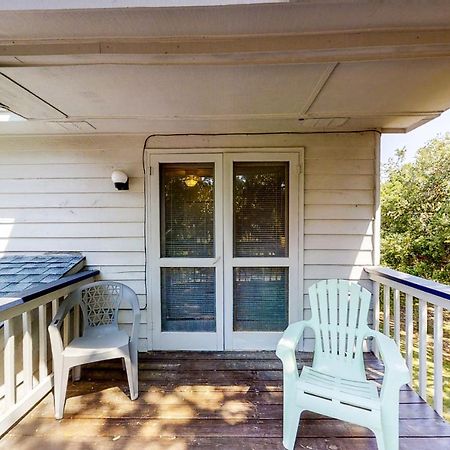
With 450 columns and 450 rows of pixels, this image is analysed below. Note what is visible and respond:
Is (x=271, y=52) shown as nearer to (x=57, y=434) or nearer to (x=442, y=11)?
(x=442, y=11)

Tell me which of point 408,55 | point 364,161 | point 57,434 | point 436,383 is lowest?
point 57,434

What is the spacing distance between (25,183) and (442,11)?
351 cm

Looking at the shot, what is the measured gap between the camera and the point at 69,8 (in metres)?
1.21

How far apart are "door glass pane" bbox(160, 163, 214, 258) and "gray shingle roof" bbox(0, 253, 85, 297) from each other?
35.6 inches

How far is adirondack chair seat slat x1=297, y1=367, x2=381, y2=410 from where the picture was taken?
5.57 feet

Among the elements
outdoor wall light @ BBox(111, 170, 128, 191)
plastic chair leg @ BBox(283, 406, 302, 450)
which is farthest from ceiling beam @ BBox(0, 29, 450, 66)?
plastic chair leg @ BBox(283, 406, 302, 450)

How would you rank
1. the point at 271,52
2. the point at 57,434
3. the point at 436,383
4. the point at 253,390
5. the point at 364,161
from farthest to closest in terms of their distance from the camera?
the point at 364,161, the point at 253,390, the point at 436,383, the point at 57,434, the point at 271,52

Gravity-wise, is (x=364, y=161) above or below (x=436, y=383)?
above

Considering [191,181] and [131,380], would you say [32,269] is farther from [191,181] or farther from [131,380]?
[191,181]

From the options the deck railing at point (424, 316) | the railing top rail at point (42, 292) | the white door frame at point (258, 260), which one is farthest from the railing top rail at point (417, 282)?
the railing top rail at point (42, 292)

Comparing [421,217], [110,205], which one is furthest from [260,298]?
[421,217]

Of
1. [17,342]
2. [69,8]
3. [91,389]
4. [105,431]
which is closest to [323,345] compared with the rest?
[105,431]

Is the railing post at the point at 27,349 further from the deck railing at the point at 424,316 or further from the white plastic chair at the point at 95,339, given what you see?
the deck railing at the point at 424,316

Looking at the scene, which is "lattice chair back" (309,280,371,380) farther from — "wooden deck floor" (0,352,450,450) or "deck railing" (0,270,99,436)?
"deck railing" (0,270,99,436)
